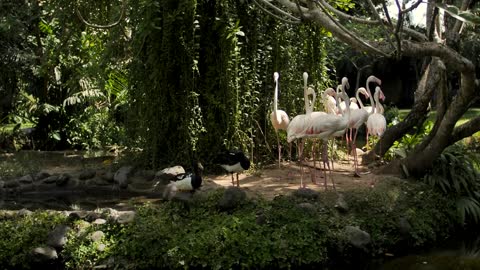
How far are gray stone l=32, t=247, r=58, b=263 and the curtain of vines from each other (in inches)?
133

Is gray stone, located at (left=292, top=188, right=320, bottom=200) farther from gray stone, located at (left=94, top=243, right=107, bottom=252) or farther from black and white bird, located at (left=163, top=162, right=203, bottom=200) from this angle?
gray stone, located at (left=94, top=243, right=107, bottom=252)

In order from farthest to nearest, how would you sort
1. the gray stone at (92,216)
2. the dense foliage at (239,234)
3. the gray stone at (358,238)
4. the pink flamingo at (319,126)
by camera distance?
the pink flamingo at (319,126) < the gray stone at (92,216) < the gray stone at (358,238) < the dense foliage at (239,234)

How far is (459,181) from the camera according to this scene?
825 cm

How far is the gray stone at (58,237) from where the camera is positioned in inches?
263

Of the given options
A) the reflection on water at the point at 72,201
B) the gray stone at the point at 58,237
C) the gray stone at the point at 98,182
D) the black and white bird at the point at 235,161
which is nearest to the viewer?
the gray stone at the point at 58,237

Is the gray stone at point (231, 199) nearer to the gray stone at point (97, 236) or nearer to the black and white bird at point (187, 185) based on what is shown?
the black and white bird at point (187, 185)

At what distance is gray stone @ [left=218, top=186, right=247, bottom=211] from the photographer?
7141 mm

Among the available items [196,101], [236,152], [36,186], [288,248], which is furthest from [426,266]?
[36,186]

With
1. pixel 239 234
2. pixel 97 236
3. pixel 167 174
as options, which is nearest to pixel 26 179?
pixel 167 174

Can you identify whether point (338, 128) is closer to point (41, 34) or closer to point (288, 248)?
point (288, 248)

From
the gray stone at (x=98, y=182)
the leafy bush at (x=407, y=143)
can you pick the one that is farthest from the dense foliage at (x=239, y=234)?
the gray stone at (x=98, y=182)

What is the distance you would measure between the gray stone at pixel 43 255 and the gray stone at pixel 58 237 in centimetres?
11

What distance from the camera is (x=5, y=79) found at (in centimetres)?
1331

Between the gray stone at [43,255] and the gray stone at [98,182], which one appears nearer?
the gray stone at [43,255]
